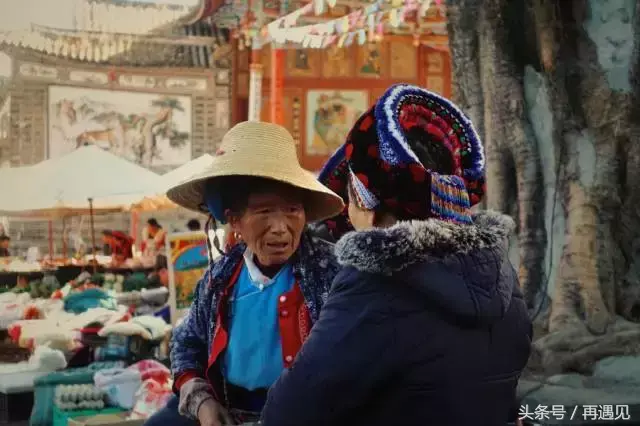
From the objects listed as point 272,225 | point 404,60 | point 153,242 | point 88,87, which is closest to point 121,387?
point 272,225

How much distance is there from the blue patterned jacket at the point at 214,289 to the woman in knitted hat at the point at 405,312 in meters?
0.48

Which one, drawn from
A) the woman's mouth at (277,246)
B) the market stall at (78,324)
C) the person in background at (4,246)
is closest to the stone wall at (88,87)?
the person in background at (4,246)

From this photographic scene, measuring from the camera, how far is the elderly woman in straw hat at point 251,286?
6.66 feet

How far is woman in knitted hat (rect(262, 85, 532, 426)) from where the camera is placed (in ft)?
4.74

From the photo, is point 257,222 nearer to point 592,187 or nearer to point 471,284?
point 471,284

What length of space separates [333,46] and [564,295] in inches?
382

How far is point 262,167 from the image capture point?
2129 millimetres

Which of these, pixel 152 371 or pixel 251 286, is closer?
pixel 251 286

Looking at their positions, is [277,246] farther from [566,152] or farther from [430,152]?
[566,152]

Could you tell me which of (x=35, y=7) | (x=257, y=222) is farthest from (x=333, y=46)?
(x=257, y=222)

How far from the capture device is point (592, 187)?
5.44m

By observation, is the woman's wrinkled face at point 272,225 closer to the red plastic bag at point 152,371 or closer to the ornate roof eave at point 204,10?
the red plastic bag at point 152,371

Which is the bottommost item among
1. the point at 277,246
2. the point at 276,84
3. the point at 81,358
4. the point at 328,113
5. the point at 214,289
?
the point at 81,358

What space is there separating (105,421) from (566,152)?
10.6 feet
